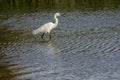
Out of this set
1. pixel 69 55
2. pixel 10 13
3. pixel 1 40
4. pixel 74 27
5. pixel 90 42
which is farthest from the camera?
pixel 10 13

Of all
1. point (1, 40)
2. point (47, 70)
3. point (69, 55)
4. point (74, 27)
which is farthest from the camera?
point (74, 27)

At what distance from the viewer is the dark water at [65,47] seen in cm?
1241

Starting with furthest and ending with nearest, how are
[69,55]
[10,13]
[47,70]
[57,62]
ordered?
[10,13]
[69,55]
[57,62]
[47,70]

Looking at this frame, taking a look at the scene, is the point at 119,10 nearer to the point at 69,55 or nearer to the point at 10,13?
the point at 10,13

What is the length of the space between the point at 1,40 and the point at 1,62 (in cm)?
491

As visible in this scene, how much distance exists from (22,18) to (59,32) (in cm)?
Result: 733

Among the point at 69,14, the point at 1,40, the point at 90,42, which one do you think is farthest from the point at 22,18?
the point at 90,42

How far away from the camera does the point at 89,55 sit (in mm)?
14688

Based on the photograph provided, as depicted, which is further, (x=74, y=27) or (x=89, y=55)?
(x=74, y=27)

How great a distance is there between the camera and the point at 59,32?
2041 centimetres

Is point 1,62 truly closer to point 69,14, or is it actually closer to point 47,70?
point 47,70

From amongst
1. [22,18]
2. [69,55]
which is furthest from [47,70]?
[22,18]

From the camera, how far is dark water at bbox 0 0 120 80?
12406mm

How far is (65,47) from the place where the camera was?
54.4 ft
